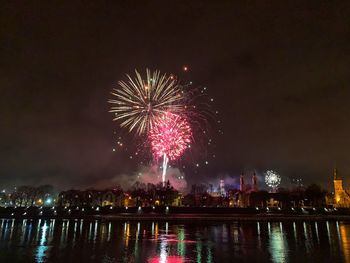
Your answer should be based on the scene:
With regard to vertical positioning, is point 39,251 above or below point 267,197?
below

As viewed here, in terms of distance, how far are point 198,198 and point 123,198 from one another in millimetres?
39978

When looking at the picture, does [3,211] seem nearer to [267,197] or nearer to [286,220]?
[286,220]

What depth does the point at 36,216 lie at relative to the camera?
78.1 meters

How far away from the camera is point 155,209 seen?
101 m

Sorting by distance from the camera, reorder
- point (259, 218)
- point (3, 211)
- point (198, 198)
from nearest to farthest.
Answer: point (259, 218) < point (3, 211) < point (198, 198)

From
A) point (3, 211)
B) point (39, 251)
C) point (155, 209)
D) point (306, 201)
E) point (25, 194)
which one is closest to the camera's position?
point (39, 251)

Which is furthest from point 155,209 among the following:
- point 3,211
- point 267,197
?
point 267,197

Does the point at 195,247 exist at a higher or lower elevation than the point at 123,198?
lower

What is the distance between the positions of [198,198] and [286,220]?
8483 cm

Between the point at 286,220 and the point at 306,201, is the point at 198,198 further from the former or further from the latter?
the point at 286,220

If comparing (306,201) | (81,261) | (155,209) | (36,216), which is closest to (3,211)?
(36,216)

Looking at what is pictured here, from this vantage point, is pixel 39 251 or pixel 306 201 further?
pixel 306 201

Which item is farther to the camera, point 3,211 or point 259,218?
point 3,211

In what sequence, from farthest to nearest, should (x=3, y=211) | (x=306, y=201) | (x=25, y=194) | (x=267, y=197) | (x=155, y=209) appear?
(x=25, y=194) → (x=306, y=201) → (x=267, y=197) → (x=155, y=209) → (x=3, y=211)
